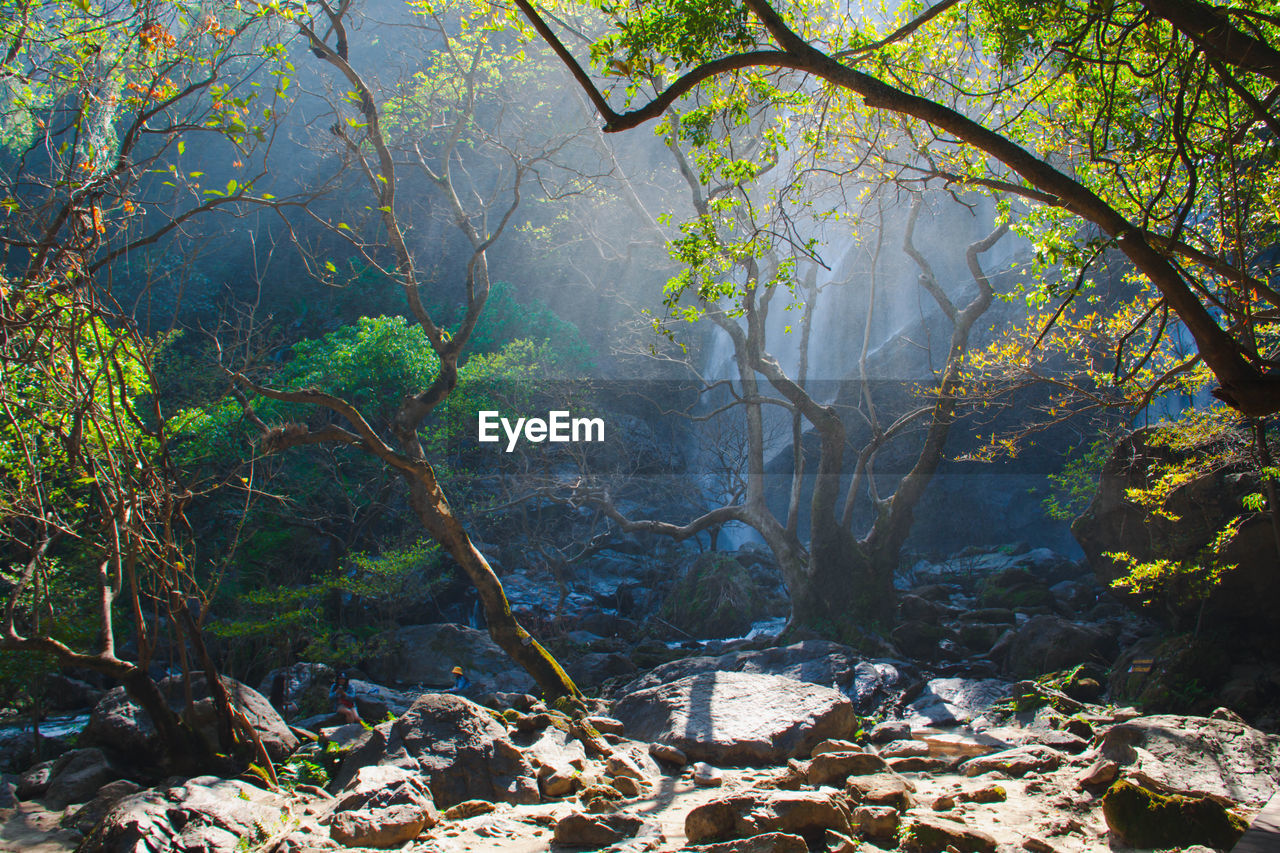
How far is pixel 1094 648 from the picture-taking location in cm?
1035

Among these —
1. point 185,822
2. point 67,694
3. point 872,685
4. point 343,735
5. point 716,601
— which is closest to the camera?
point 185,822

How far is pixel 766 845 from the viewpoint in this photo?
3723 millimetres

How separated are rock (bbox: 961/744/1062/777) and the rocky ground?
0.07 ft

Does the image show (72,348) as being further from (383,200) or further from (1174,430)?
(1174,430)

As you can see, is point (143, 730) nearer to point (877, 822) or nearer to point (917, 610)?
point (877, 822)

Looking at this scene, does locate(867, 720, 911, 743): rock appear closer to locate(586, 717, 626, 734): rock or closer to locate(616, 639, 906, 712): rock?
locate(616, 639, 906, 712): rock

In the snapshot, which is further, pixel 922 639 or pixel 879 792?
pixel 922 639

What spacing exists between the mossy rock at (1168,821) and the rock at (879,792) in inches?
44.2

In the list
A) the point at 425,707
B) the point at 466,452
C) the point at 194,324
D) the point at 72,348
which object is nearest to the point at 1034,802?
the point at 425,707

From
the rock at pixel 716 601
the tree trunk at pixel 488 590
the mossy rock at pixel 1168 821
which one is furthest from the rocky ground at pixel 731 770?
the rock at pixel 716 601

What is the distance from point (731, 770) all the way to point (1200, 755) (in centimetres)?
336

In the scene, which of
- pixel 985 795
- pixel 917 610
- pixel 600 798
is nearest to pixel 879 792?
pixel 985 795

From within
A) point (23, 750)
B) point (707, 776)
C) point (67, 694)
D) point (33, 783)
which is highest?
point (707, 776)

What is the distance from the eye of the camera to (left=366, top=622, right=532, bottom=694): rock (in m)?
12.8
